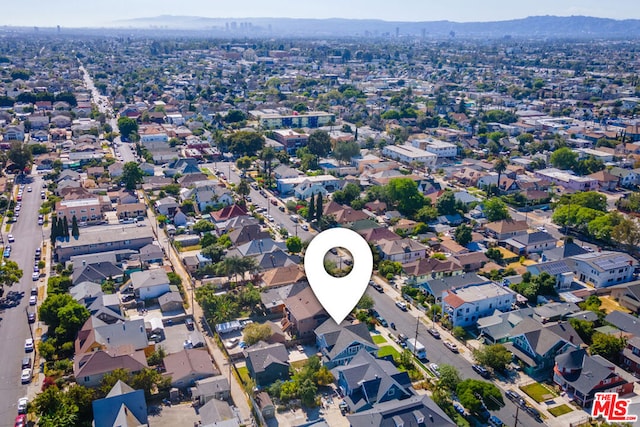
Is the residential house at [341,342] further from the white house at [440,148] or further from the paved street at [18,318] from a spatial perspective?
the white house at [440,148]

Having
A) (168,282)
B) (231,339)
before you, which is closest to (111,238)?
(168,282)

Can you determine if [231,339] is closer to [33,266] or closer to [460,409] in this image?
[460,409]

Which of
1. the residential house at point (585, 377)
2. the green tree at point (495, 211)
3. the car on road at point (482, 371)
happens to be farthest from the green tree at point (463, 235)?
the residential house at point (585, 377)

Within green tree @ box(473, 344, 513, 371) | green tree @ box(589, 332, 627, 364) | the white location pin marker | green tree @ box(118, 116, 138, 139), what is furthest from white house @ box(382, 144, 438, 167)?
the white location pin marker

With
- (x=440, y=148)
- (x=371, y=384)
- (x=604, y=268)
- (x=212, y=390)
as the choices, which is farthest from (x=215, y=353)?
(x=440, y=148)

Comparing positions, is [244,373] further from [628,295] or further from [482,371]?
[628,295]

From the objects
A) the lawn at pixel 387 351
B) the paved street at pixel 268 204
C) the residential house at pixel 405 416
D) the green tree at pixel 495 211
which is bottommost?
the lawn at pixel 387 351
